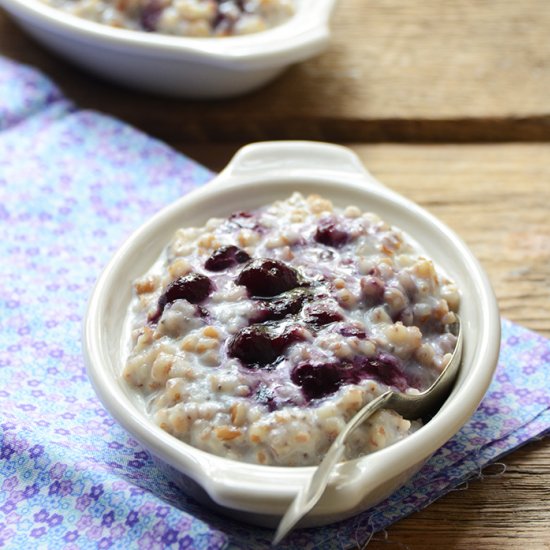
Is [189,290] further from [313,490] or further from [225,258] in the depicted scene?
[313,490]

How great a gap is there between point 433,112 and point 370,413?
1.29m

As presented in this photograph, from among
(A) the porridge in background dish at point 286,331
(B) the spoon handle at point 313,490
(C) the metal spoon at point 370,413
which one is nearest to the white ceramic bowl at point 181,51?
(A) the porridge in background dish at point 286,331

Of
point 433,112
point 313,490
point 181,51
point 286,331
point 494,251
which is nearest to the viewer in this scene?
point 313,490

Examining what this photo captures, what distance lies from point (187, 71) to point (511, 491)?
4.04ft

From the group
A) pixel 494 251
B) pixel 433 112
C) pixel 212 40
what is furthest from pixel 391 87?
pixel 494 251

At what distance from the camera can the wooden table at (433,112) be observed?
6.64ft

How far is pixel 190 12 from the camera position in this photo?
2.23m

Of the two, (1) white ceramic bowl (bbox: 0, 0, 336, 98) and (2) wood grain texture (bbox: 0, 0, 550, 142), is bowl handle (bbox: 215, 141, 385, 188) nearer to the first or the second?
(1) white ceramic bowl (bbox: 0, 0, 336, 98)

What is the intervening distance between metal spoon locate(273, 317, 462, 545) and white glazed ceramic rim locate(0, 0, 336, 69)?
0.92 metres

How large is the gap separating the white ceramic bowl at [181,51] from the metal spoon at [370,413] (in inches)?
36.6

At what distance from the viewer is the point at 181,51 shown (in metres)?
2.10

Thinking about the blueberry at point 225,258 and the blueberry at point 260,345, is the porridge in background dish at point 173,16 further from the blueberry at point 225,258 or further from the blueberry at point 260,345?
the blueberry at point 260,345

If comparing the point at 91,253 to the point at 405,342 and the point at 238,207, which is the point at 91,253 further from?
the point at 405,342

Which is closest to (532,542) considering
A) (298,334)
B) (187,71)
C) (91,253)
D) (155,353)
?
(298,334)
